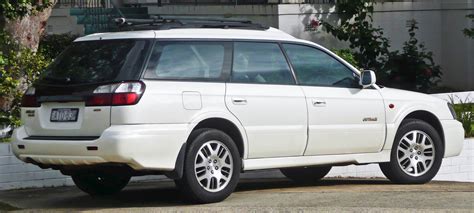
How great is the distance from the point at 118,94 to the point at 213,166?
1151mm

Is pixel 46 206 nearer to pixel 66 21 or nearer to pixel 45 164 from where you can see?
pixel 45 164

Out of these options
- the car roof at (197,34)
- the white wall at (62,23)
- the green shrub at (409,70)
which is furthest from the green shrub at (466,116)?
the white wall at (62,23)

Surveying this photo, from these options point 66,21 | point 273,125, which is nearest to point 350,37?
point 66,21

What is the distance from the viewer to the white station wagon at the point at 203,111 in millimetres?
8578

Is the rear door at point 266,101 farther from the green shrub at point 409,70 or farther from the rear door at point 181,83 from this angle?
the green shrub at point 409,70

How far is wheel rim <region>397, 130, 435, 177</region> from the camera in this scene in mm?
10602

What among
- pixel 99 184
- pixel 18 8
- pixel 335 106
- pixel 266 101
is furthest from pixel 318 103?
pixel 18 8

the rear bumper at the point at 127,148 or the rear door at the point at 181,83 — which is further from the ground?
the rear door at the point at 181,83

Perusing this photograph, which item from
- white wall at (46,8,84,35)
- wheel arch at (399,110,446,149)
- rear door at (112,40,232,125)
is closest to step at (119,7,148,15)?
white wall at (46,8,84,35)

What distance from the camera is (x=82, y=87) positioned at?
877 centimetres

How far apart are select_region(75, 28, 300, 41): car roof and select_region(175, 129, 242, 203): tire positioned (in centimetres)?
93

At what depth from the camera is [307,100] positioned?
384 inches

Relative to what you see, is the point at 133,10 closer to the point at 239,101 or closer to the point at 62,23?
the point at 62,23

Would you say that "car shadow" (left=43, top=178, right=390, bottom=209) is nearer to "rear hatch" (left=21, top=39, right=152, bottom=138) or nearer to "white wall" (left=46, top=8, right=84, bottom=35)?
"rear hatch" (left=21, top=39, right=152, bottom=138)
